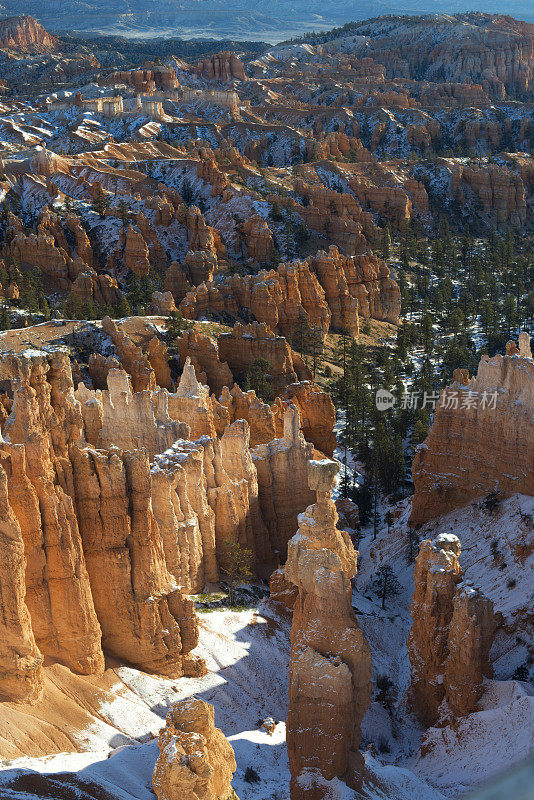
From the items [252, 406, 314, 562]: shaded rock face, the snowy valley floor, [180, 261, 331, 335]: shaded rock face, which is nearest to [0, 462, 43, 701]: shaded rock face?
the snowy valley floor

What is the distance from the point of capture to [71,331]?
197 ft

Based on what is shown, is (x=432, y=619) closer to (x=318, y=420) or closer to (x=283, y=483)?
(x=283, y=483)

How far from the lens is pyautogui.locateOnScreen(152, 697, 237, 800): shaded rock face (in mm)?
15719

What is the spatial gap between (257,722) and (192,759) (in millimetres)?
9429

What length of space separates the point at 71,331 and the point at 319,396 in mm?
18536

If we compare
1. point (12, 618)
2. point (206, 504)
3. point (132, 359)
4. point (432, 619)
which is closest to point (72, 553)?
point (12, 618)

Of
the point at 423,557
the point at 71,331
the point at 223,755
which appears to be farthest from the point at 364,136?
the point at 223,755

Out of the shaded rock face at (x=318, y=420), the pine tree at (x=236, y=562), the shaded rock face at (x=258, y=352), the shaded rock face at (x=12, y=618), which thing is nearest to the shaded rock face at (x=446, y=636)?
the pine tree at (x=236, y=562)

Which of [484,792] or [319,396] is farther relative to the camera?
[319,396]

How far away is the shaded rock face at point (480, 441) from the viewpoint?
36156 millimetres

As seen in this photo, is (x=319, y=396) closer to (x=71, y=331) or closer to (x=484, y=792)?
(x=71, y=331)

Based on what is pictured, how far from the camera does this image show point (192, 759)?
15898 millimetres

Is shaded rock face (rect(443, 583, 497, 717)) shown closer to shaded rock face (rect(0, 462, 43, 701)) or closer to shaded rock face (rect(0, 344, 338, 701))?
shaded rock face (rect(0, 344, 338, 701))

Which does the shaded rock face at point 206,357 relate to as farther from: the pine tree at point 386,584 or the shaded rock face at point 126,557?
the shaded rock face at point 126,557
